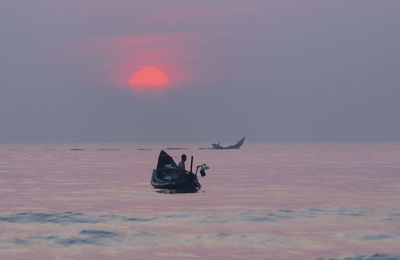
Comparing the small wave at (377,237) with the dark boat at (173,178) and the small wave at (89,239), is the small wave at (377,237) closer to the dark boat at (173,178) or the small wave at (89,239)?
the small wave at (89,239)

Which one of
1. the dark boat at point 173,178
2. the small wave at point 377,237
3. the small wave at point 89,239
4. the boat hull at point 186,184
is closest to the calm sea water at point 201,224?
the small wave at point 89,239

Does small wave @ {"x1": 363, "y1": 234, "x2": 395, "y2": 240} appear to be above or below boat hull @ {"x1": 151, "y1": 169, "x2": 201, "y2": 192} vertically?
below

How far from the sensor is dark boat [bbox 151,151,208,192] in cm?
4934

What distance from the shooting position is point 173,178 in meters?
51.5

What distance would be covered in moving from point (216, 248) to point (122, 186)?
35.6 m

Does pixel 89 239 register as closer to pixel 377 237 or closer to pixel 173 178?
pixel 377 237

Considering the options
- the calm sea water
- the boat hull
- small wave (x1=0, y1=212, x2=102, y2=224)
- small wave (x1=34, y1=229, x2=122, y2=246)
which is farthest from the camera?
the boat hull

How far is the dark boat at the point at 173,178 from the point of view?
49.3 metres

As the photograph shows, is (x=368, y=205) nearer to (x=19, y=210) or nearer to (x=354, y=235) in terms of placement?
(x=354, y=235)

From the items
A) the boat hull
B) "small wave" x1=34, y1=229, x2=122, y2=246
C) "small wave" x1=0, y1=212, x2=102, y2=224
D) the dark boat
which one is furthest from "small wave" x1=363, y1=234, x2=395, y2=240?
the boat hull

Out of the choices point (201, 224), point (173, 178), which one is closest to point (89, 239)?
point (201, 224)

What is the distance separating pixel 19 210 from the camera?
3916cm

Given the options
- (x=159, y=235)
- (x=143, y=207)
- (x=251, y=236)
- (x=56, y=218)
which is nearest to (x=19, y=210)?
(x=56, y=218)

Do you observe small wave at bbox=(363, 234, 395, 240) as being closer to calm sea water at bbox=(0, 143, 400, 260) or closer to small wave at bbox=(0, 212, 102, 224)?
calm sea water at bbox=(0, 143, 400, 260)
